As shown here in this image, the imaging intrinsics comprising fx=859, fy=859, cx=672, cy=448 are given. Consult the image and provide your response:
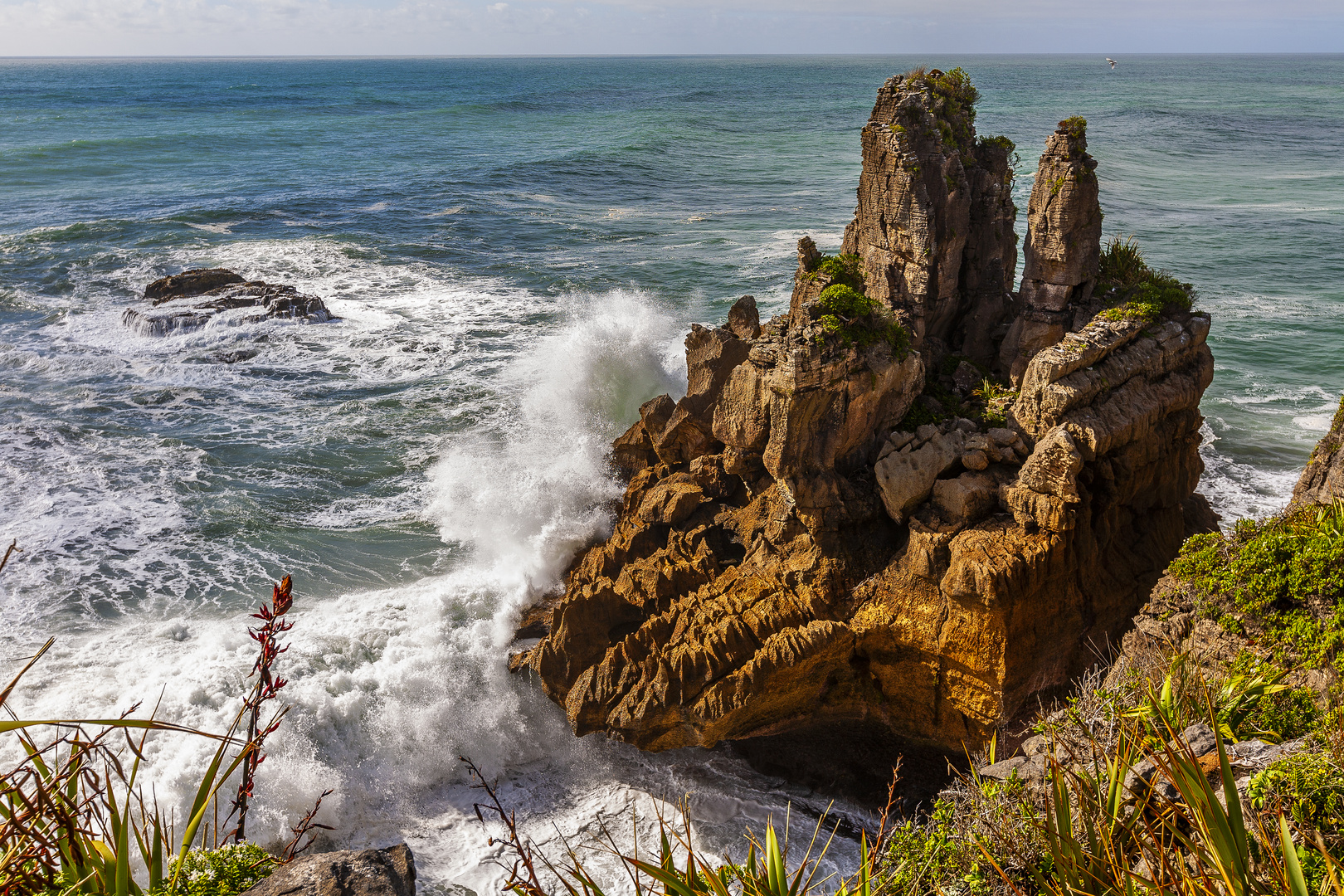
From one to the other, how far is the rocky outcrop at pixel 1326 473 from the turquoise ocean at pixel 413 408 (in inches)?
269

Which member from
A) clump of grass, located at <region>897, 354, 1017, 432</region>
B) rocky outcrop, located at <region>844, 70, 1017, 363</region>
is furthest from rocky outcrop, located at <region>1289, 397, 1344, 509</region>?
rocky outcrop, located at <region>844, 70, 1017, 363</region>

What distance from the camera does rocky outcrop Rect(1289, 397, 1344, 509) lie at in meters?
9.90

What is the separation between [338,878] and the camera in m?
4.92

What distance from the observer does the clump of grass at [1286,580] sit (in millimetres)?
8281

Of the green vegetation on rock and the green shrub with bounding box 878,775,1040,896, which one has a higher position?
the green vegetation on rock

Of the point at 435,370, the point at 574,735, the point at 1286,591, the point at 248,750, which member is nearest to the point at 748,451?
the point at 574,735

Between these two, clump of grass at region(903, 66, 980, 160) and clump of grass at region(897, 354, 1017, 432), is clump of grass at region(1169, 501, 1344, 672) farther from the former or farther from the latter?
clump of grass at region(903, 66, 980, 160)

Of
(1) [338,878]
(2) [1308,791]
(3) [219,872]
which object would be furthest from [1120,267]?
→ (3) [219,872]

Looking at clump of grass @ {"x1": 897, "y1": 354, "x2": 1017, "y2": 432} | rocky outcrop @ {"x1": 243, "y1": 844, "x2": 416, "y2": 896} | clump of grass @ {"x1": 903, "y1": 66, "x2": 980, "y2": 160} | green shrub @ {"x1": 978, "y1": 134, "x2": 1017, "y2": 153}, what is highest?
clump of grass @ {"x1": 903, "y1": 66, "x2": 980, "y2": 160}

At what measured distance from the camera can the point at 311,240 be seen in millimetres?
38438

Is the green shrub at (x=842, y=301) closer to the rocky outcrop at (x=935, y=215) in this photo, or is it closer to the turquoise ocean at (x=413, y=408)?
the rocky outcrop at (x=935, y=215)

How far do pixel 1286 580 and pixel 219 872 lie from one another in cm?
956

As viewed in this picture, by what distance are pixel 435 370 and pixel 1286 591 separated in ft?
69.7

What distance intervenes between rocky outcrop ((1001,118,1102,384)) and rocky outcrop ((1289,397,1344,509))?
335 cm
